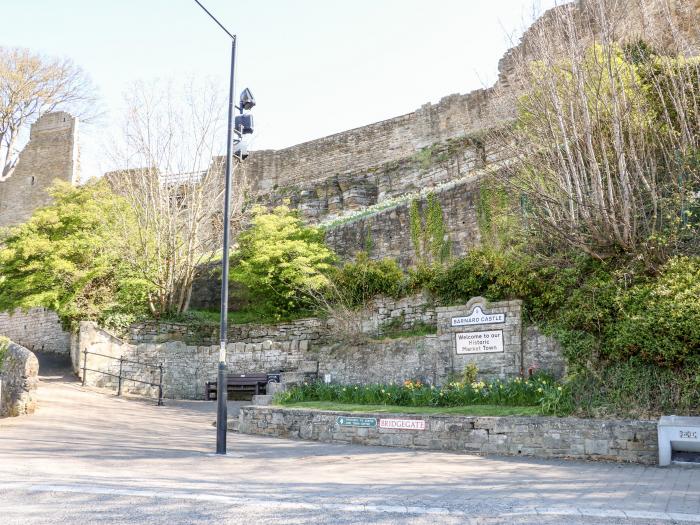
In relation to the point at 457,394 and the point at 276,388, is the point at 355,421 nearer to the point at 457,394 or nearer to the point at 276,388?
the point at 457,394

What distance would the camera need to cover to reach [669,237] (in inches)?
408

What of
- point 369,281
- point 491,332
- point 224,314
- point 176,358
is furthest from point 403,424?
point 176,358

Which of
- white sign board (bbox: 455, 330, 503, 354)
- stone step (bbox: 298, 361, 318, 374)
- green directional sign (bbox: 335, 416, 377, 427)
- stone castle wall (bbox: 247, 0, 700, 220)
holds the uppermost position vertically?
stone castle wall (bbox: 247, 0, 700, 220)

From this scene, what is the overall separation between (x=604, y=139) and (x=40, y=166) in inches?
1227

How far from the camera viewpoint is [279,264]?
1730 cm

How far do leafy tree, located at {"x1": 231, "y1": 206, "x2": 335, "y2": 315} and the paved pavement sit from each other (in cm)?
682

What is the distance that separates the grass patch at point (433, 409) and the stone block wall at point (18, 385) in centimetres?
488

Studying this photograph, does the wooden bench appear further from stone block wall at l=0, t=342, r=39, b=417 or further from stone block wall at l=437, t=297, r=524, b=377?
stone block wall at l=437, t=297, r=524, b=377

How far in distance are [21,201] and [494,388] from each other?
1228 inches

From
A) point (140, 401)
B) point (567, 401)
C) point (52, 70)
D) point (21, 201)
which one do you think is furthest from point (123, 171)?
point (52, 70)

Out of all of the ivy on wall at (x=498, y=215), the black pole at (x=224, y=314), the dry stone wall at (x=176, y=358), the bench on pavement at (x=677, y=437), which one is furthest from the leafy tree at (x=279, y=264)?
the bench on pavement at (x=677, y=437)

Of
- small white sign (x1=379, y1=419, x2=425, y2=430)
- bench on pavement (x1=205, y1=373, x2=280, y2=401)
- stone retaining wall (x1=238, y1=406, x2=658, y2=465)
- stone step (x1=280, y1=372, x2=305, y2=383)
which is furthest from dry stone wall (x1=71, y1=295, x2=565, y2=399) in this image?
small white sign (x1=379, y1=419, x2=425, y2=430)

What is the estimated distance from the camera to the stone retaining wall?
8.38 metres

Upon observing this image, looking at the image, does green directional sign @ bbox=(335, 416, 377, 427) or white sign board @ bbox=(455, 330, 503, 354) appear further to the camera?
white sign board @ bbox=(455, 330, 503, 354)
